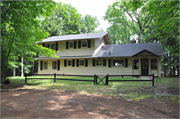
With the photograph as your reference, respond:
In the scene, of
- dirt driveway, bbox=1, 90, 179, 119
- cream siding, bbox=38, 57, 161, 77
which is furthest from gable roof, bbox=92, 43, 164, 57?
dirt driveway, bbox=1, 90, 179, 119

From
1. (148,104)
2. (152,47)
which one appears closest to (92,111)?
(148,104)

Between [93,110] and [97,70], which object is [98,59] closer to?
[97,70]

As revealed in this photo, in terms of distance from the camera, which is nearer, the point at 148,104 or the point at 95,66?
the point at 148,104

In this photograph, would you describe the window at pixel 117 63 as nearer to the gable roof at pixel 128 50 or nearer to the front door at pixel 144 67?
the gable roof at pixel 128 50

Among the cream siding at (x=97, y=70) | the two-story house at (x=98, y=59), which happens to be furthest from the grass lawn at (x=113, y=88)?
the cream siding at (x=97, y=70)

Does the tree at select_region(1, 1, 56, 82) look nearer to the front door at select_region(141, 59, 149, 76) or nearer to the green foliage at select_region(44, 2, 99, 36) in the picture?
the front door at select_region(141, 59, 149, 76)

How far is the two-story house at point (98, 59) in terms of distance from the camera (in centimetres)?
1767

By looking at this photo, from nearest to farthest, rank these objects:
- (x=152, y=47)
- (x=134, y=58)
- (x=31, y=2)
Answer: (x=31, y=2), (x=134, y=58), (x=152, y=47)

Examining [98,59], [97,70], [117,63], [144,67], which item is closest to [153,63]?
[144,67]

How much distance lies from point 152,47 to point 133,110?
16664 millimetres

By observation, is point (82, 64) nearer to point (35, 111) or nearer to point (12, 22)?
point (12, 22)

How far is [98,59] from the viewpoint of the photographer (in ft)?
63.9

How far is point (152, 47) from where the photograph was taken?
1936 centimetres

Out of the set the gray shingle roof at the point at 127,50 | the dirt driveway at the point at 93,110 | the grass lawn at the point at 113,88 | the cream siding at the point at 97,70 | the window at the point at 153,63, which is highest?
the gray shingle roof at the point at 127,50
